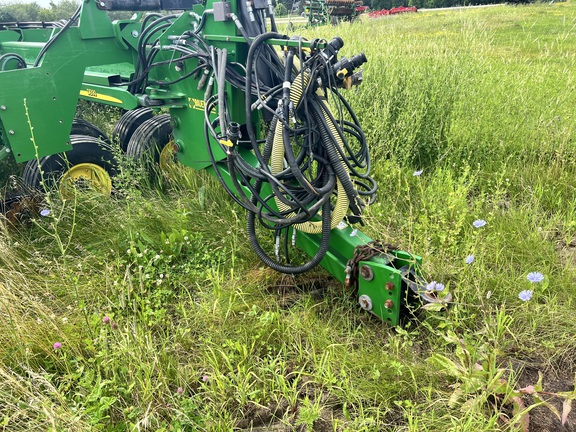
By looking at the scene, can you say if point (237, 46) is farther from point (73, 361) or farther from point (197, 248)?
point (73, 361)

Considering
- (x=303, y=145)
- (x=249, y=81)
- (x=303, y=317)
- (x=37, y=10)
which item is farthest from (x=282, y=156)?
(x=37, y=10)

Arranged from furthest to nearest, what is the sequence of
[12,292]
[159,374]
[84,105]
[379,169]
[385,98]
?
[84,105]
[385,98]
[379,169]
[12,292]
[159,374]

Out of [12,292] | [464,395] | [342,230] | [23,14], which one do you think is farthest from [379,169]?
[23,14]

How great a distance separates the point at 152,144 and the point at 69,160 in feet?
2.44

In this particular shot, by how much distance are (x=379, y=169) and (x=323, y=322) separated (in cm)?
159

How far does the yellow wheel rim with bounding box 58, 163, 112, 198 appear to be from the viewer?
3232 millimetres

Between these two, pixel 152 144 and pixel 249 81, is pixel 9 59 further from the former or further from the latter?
pixel 249 81

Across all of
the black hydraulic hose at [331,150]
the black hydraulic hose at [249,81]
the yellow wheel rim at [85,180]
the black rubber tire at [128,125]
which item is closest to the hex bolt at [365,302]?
the black hydraulic hose at [331,150]

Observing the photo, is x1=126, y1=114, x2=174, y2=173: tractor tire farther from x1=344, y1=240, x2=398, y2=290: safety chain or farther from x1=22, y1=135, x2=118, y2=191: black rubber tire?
x1=344, y1=240, x2=398, y2=290: safety chain

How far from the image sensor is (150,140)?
3.84 metres

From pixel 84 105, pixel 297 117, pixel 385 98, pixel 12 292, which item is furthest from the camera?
pixel 84 105

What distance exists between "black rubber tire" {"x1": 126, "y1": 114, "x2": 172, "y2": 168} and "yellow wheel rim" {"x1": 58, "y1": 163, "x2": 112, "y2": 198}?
15.0 inches

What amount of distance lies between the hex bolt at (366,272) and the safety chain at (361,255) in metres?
0.04

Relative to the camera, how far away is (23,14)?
5.88 metres
